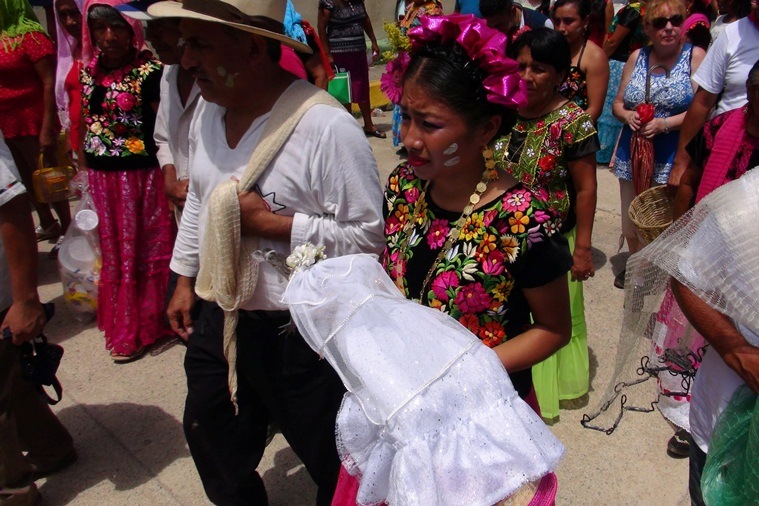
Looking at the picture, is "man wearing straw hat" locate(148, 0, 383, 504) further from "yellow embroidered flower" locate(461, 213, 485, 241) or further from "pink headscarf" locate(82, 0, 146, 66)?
"pink headscarf" locate(82, 0, 146, 66)

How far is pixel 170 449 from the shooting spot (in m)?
3.12

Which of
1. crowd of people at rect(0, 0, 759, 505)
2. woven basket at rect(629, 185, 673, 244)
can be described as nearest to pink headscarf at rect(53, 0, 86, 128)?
crowd of people at rect(0, 0, 759, 505)

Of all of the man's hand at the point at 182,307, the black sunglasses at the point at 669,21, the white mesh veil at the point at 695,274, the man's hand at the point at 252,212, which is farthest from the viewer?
the black sunglasses at the point at 669,21

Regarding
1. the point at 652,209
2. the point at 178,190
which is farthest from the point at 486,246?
the point at 652,209

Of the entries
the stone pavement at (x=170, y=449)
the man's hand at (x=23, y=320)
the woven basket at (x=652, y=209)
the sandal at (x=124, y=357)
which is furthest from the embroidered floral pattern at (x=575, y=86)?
the sandal at (x=124, y=357)

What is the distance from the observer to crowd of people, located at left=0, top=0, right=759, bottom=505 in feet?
5.49

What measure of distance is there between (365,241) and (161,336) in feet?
7.83

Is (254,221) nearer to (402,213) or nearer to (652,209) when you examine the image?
(402,213)

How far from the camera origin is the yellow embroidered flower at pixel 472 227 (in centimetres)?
171

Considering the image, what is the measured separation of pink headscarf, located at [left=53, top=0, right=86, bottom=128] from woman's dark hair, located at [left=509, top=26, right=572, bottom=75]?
2.61m

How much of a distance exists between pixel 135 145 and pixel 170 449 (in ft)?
5.30

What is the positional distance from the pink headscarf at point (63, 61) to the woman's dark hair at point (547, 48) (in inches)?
103

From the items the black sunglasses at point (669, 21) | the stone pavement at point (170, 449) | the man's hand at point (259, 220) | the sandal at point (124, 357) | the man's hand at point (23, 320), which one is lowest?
the sandal at point (124, 357)

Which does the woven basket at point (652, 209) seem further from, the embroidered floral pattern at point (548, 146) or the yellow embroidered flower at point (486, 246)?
the yellow embroidered flower at point (486, 246)
